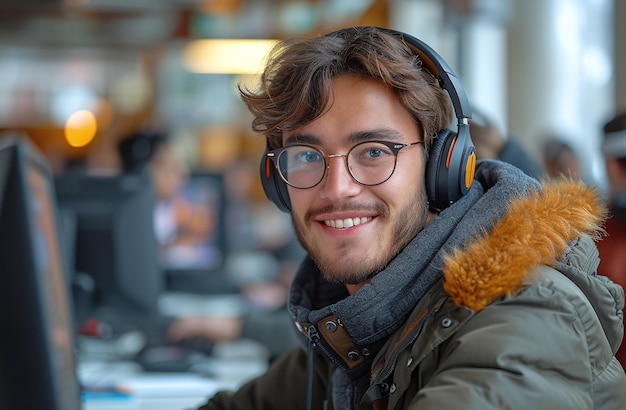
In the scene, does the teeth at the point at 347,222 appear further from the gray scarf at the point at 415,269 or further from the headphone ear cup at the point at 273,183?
the headphone ear cup at the point at 273,183

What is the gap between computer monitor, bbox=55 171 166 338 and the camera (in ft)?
9.26

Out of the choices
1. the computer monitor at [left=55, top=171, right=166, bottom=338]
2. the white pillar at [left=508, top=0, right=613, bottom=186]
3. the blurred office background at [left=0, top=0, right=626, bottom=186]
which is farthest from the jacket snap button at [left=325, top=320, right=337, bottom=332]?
the blurred office background at [left=0, top=0, right=626, bottom=186]

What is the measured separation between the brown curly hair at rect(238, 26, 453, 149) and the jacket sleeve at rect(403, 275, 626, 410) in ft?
1.22

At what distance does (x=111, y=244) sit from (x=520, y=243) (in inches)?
76.8

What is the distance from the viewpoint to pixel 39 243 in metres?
1.32

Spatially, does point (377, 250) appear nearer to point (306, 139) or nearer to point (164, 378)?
point (306, 139)

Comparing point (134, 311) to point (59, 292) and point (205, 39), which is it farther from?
point (205, 39)

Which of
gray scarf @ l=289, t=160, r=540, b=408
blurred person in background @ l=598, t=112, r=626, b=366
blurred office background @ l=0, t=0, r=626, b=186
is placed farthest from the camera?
blurred office background @ l=0, t=0, r=626, b=186

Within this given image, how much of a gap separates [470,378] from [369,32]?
598 mm

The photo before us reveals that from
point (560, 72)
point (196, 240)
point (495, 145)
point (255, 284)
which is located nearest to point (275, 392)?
point (495, 145)

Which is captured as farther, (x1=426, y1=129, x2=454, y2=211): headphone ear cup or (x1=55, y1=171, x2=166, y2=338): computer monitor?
(x1=55, y1=171, x2=166, y2=338): computer monitor

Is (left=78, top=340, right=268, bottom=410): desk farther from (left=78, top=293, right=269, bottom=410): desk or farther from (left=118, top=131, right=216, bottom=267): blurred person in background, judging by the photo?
(left=118, top=131, right=216, bottom=267): blurred person in background

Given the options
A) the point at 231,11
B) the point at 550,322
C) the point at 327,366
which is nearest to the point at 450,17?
the point at 231,11

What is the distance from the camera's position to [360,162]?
1.30m
